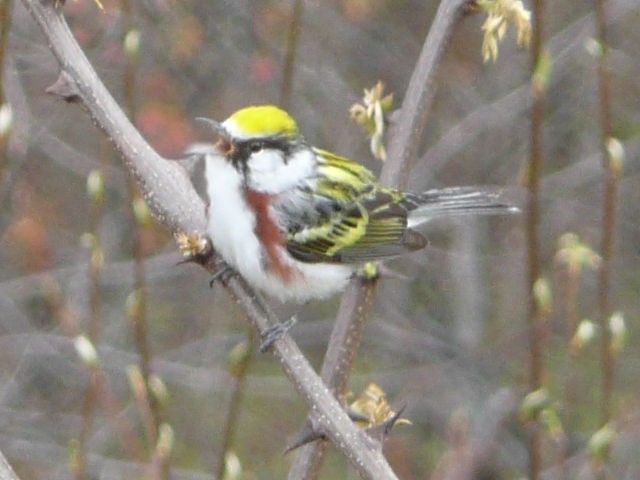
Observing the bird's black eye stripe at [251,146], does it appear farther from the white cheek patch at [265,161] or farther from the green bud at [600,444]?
the green bud at [600,444]

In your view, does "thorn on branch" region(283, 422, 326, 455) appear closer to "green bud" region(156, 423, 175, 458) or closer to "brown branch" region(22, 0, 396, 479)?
"brown branch" region(22, 0, 396, 479)

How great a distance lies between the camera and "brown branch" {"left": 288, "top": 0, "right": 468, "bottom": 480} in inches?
121

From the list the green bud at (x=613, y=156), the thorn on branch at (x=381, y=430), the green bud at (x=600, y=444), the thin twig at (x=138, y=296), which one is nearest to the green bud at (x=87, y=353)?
the thin twig at (x=138, y=296)

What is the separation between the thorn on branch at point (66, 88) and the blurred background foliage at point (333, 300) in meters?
6.49

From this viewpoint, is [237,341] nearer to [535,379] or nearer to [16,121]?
[16,121]

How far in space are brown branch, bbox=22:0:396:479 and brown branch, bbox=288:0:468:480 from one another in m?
0.20

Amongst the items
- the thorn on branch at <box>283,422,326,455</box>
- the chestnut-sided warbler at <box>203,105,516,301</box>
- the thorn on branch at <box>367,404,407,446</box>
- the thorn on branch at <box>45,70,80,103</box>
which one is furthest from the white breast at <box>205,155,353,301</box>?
the thorn on branch at <box>367,404,407,446</box>

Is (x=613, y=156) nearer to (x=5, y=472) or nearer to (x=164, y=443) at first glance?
(x=164, y=443)

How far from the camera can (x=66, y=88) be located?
2750 millimetres

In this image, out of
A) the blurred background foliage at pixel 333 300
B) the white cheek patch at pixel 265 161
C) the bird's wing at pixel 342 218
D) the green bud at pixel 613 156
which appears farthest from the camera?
the blurred background foliage at pixel 333 300

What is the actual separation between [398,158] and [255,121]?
0.57 m

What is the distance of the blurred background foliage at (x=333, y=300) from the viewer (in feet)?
31.4

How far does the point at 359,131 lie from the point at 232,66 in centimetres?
124

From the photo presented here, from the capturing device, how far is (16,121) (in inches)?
330
